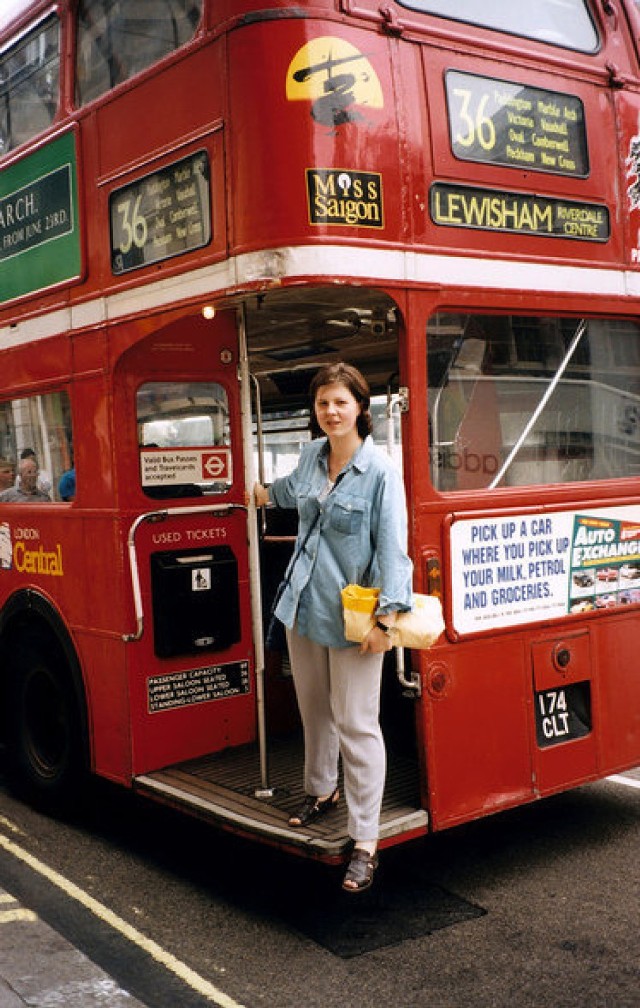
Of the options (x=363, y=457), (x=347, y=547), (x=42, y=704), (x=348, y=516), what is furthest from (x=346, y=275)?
(x=42, y=704)

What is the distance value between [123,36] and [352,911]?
387 centimetres

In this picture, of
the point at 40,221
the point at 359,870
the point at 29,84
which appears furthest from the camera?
the point at 29,84

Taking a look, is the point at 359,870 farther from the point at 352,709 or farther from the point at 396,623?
the point at 396,623

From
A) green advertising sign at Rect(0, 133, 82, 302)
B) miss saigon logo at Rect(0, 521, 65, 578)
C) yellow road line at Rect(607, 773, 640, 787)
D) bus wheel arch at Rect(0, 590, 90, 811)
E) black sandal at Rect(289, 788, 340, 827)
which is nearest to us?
black sandal at Rect(289, 788, 340, 827)

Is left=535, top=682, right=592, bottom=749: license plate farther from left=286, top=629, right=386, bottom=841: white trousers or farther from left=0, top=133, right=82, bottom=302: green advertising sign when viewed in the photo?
left=0, top=133, right=82, bottom=302: green advertising sign

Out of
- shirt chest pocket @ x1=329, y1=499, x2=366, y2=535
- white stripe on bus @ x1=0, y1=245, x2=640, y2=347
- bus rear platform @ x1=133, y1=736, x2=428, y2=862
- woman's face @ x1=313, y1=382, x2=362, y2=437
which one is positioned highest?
white stripe on bus @ x1=0, y1=245, x2=640, y2=347

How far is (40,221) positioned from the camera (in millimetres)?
5430

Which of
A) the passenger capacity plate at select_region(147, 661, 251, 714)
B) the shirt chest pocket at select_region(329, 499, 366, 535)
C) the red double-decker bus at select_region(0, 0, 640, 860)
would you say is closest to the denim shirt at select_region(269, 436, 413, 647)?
the shirt chest pocket at select_region(329, 499, 366, 535)

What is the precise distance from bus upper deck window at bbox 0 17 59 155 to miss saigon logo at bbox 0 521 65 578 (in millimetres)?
2063

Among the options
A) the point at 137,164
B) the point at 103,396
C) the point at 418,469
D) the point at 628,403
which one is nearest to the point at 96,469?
the point at 103,396

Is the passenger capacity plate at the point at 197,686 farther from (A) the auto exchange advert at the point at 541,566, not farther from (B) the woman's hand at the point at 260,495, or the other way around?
(A) the auto exchange advert at the point at 541,566

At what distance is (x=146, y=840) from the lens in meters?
5.21

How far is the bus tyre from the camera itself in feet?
17.6

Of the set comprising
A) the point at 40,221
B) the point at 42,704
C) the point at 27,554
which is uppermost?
the point at 40,221
